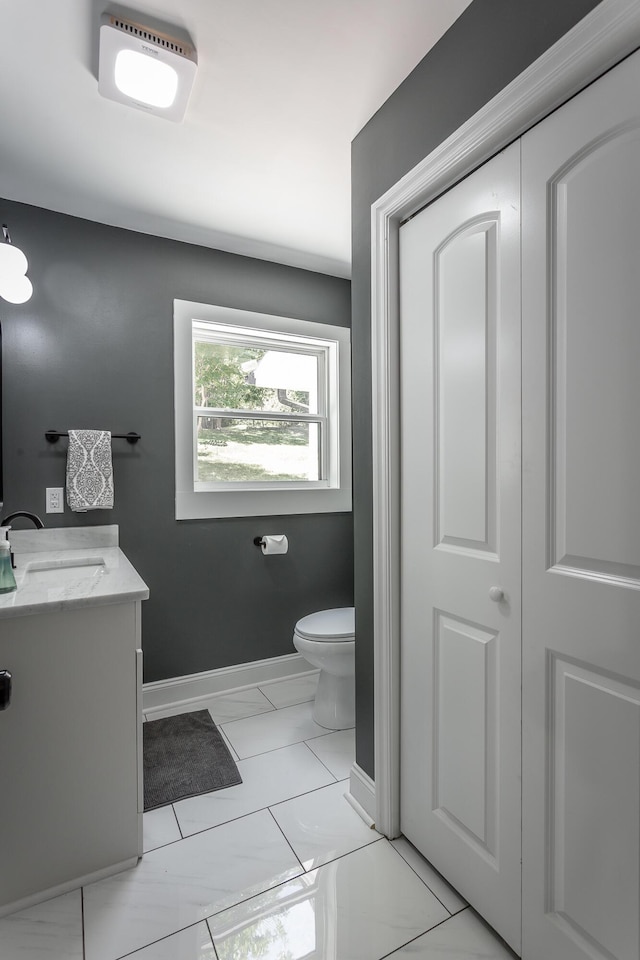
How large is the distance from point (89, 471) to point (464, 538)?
1704 mm

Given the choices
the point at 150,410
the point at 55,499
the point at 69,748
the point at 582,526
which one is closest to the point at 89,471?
the point at 55,499

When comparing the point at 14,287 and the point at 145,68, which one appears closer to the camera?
the point at 145,68

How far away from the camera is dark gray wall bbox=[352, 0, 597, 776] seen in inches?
42.9

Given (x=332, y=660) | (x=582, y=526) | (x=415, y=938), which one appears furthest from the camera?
(x=332, y=660)

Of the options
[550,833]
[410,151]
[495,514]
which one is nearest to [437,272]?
[410,151]

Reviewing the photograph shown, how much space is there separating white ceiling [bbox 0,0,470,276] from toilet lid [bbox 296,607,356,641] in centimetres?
188

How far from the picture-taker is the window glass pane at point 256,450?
2662 millimetres

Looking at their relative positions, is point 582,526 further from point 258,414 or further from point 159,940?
point 258,414

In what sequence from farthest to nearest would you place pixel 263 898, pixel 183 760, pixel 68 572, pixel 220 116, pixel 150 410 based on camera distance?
pixel 150 410 → pixel 183 760 → pixel 68 572 → pixel 220 116 → pixel 263 898

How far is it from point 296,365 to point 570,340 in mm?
2031

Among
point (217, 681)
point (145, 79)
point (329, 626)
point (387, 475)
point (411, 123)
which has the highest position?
point (145, 79)

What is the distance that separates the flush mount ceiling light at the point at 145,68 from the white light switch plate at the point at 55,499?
1509mm

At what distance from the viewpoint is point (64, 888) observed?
1.39 m

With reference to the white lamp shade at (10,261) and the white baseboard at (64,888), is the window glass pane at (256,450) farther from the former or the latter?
the white baseboard at (64,888)
